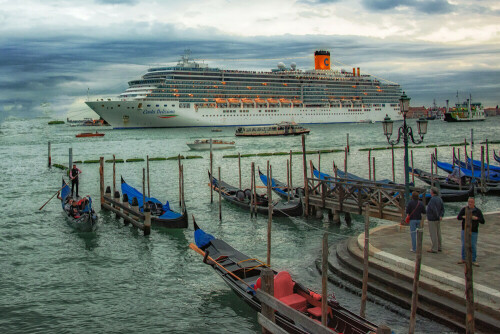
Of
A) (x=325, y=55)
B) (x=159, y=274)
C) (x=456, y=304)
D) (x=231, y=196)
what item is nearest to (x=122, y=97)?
(x=325, y=55)

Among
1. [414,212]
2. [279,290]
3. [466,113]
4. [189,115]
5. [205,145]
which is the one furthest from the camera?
[466,113]

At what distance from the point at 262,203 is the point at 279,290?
904 cm

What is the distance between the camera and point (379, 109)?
101688mm

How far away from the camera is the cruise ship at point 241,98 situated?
75.4 m

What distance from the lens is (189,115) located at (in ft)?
254

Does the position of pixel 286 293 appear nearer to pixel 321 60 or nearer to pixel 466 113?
pixel 321 60

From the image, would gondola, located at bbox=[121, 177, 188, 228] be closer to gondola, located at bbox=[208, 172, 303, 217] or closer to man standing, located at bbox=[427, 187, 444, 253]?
gondola, located at bbox=[208, 172, 303, 217]

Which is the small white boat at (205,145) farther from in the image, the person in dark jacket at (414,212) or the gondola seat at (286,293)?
the gondola seat at (286,293)

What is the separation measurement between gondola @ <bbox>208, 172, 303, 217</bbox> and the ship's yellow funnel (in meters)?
90.5

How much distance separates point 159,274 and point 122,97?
7126 centimetres

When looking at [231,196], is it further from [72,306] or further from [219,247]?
[72,306]

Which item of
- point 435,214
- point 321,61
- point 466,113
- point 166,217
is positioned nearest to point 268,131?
point 321,61

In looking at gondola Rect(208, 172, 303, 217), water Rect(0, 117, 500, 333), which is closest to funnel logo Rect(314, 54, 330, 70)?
gondola Rect(208, 172, 303, 217)

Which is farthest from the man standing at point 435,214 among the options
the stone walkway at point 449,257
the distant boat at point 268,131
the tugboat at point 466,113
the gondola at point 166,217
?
the tugboat at point 466,113
